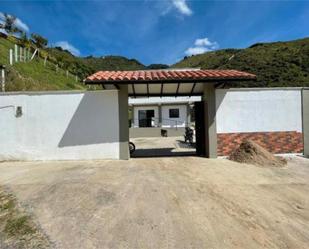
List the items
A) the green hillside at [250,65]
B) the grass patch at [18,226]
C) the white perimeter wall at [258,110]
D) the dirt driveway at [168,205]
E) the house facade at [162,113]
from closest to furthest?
the dirt driveway at [168,205]
the grass patch at [18,226]
the white perimeter wall at [258,110]
the house facade at [162,113]
the green hillside at [250,65]

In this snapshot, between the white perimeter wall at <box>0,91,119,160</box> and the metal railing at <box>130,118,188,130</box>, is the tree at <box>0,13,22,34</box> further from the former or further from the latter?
the white perimeter wall at <box>0,91,119,160</box>

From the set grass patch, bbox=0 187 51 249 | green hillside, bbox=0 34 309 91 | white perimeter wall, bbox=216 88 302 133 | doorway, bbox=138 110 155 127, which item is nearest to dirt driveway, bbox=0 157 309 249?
grass patch, bbox=0 187 51 249

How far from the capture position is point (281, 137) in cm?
935

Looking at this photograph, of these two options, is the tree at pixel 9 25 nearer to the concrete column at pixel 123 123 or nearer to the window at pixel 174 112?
the window at pixel 174 112

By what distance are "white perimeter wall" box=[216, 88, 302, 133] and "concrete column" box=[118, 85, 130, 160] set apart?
360 cm

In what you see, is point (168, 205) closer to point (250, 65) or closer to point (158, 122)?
point (158, 122)

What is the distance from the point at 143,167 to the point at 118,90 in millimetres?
3218

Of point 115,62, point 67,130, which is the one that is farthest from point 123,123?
point 115,62

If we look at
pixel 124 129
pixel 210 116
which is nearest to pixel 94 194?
pixel 124 129

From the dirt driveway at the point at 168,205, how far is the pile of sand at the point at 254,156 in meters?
0.47

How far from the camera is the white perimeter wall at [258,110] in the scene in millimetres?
9227

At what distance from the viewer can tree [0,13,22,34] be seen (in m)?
33.1

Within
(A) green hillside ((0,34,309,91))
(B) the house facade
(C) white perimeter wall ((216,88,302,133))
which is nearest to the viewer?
(C) white perimeter wall ((216,88,302,133))

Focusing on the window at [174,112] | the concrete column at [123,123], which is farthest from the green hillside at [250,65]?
the concrete column at [123,123]
